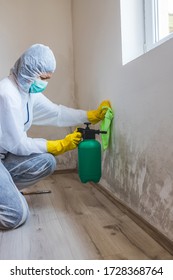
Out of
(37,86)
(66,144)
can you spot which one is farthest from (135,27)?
(66,144)

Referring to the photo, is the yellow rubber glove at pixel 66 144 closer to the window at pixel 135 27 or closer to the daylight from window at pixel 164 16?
the window at pixel 135 27

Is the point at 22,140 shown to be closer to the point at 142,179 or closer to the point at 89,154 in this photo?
the point at 89,154

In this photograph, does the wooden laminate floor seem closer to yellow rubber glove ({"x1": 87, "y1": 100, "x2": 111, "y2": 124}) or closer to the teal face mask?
yellow rubber glove ({"x1": 87, "y1": 100, "x2": 111, "y2": 124})

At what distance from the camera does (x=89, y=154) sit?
1622 mm

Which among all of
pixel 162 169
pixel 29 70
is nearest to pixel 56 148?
pixel 29 70

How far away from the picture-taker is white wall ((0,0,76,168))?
95.2 inches

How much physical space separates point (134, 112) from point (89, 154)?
0.42 meters

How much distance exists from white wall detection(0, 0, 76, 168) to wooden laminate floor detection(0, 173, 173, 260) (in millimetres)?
1058

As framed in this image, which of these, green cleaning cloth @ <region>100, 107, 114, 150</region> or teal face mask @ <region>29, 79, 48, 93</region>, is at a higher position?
A: teal face mask @ <region>29, 79, 48, 93</region>

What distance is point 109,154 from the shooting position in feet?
5.64

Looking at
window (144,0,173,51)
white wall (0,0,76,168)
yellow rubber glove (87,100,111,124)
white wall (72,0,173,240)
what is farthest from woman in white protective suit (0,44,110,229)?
white wall (0,0,76,168)

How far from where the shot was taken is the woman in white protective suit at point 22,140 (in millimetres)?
1320

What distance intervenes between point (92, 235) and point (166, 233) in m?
0.31

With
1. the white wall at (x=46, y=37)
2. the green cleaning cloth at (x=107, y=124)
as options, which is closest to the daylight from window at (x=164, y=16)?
the green cleaning cloth at (x=107, y=124)
